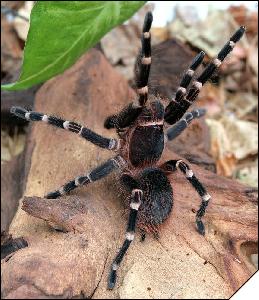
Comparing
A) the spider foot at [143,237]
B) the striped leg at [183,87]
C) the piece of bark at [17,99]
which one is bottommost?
the piece of bark at [17,99]

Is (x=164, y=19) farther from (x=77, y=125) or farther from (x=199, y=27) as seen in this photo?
(x=77, y=125)

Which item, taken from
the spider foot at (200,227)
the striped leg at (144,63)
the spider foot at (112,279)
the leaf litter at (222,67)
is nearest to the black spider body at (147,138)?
the striped leg at (144,63)

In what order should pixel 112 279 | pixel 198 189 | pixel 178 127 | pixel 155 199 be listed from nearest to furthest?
pixel 112 279, pixel 155 199, pixel 198 189, pixel 178 127

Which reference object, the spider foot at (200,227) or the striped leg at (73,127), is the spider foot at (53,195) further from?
the spider foot at (200,227)

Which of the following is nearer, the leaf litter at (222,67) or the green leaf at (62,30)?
the green leaf at (62,30)

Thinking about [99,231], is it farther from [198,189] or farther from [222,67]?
[222,67]

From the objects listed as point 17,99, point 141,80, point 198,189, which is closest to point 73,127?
point 141,80

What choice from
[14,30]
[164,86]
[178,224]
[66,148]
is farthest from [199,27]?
[178,224]
